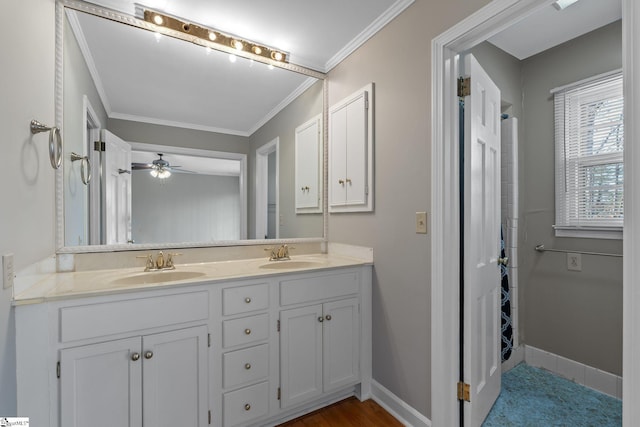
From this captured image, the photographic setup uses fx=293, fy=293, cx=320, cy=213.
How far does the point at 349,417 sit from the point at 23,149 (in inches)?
81.8

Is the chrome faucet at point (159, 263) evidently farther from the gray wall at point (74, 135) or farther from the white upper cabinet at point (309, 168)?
the white upper cabinet at point (309, 168)

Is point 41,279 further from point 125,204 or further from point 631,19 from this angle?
point 631,19

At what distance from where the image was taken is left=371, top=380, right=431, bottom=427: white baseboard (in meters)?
1.61

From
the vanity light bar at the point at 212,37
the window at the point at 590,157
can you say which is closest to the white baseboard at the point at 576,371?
the window at the point at 590,157

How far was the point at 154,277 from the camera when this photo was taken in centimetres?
164

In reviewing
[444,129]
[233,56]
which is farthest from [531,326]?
[233,56]

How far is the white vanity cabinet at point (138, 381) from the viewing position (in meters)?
1.18

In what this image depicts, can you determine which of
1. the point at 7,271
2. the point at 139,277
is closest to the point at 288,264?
the point at 139,277

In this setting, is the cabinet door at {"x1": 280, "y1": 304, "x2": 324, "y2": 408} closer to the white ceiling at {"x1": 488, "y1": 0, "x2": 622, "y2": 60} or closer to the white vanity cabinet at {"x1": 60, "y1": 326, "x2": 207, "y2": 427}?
the white vanity cabinet at {"x1": 60, "y1": 326, "x2": 207, "y2": 427}

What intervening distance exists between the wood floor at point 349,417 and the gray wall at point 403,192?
0.15 metres

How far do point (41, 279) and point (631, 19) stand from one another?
8.19 feet

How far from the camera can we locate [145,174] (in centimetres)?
189

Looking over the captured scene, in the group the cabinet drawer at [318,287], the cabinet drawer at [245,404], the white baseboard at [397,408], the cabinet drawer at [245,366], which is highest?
the cabinet drawer at [318,287]

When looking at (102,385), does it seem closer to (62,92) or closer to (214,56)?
(62,92)
